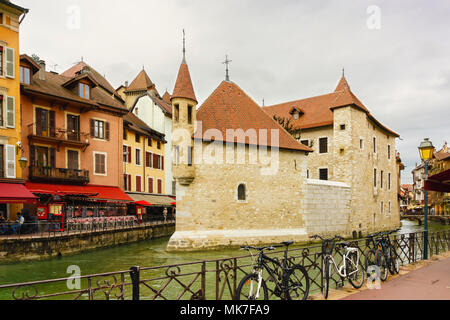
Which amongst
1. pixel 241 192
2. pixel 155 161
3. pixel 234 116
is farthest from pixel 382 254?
pixel 155 161

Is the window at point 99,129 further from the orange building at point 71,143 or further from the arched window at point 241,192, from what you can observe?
the arched window at point 241,192

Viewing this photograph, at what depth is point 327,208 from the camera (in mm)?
24000

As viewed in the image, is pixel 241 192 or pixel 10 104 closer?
pixel 10 104

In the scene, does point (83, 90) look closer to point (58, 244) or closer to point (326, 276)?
point (58, 244)

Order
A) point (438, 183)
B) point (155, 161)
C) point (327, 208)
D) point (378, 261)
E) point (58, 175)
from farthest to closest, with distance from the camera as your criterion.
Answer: point (155, 161) → point (327, 208) → point (58, 175) → point (438, 183) → point (378, 261)

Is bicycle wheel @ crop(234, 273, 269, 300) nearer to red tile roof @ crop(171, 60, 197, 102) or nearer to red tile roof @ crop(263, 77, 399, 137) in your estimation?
red tile roof @ crop(171, 60, 197, 102)

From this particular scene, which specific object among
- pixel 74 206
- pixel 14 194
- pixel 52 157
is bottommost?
pixel 74 206

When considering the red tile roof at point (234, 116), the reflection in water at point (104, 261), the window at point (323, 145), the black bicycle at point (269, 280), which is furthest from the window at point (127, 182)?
the black bicycle at point (269, 280)

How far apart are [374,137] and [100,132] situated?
23209 millimetres

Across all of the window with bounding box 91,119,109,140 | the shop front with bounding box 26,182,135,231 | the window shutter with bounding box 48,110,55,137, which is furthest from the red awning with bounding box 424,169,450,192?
the window with bounding box 91,119,109,140

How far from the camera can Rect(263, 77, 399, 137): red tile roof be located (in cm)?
2791

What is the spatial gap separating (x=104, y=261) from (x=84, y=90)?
13437 millimetres

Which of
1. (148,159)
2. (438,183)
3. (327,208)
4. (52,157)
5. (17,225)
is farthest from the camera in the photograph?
(148,159)

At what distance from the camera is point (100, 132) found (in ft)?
83.9
